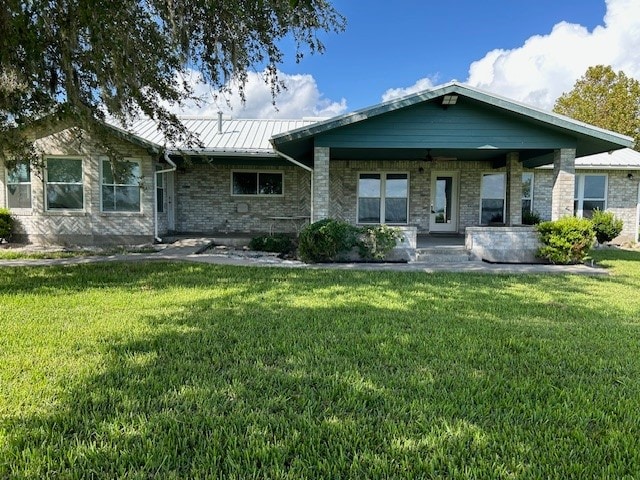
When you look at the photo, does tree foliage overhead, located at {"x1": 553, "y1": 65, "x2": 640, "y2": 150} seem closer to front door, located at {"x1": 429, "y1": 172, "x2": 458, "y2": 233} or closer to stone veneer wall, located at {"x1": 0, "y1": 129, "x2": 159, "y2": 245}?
front door, located at {"x1": 429, "y1": 172, "x2": 458, "y2": 233}

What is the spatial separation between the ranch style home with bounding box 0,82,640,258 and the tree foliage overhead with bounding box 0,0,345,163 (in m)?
1.63

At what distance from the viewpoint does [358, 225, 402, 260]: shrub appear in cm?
972

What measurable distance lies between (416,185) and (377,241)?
5.77 metres

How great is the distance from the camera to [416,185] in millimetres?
14711

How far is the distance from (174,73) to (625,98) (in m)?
30.3

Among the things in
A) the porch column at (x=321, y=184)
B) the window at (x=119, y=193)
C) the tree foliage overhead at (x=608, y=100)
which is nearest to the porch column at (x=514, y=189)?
the porch column at (x=321, y=184)

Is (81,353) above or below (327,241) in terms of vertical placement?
below

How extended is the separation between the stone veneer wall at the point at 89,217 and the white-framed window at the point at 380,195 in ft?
23.3

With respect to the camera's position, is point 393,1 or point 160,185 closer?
point 393,1

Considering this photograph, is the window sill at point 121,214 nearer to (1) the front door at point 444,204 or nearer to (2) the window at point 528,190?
(1) the front door at point 444,204

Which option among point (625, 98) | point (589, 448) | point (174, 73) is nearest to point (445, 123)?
point (174, 73)

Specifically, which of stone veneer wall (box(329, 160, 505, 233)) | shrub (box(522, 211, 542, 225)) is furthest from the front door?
shrub (box(522, 211, 542, 225))

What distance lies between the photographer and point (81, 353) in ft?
11.9

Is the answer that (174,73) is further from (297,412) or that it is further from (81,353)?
(297,412)
